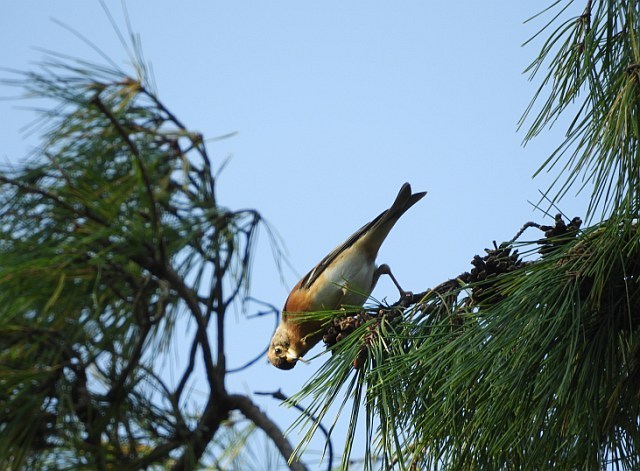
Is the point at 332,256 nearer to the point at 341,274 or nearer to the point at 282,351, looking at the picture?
the point at 341,274

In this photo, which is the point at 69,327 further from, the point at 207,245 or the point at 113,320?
the point at 207,245

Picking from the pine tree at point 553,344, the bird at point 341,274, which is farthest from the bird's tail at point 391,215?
the pine tree at point 553,344

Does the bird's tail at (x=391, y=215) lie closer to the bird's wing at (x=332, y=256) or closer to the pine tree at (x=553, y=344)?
the bird's wing at (x=332, y=256)

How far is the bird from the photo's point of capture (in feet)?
12.6

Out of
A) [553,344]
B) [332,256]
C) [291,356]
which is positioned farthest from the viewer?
[332,256]

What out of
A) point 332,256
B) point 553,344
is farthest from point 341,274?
point 553,344

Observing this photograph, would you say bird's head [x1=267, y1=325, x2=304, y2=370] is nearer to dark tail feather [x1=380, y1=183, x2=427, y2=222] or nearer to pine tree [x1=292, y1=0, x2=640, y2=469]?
dark tail feather [x1=380, y1=183, x2=427, y2=222]

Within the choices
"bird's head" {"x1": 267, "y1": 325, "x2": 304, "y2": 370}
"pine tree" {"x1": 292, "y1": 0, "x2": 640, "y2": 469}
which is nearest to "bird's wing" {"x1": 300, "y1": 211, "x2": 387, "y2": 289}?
"bird's head" {"x1": 267, "y1": 325, "x2": 304, "y2": 370}

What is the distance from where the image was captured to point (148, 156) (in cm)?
468

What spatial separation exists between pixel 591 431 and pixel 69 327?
337 cm

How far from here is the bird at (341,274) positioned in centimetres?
383

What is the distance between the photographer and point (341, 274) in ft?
12.9

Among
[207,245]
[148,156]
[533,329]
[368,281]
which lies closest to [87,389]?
[207,245]

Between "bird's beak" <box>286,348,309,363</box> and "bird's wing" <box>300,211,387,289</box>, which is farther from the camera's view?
"bird's wing" <box>300,211,387,289</box>
